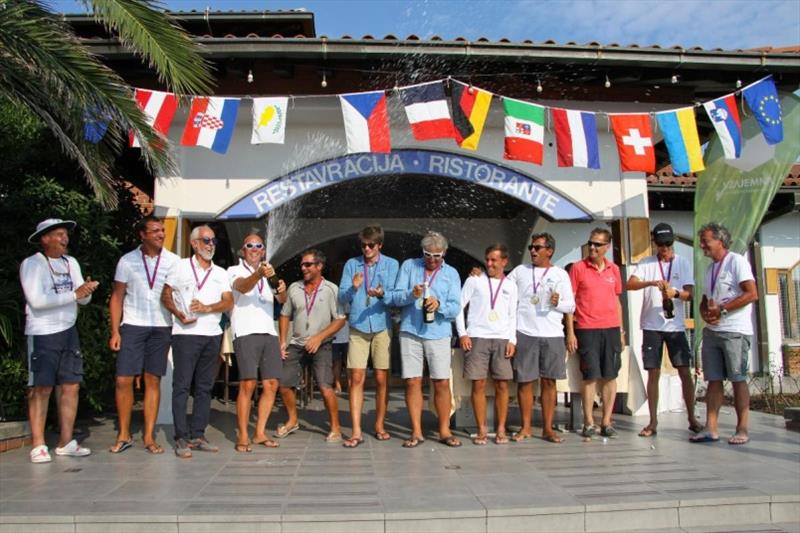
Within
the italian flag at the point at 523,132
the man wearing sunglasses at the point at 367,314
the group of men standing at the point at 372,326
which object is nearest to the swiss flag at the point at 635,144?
the italian flag at the point at 523,132

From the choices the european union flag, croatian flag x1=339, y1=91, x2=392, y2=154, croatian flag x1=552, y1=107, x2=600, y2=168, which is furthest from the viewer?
the european union flag

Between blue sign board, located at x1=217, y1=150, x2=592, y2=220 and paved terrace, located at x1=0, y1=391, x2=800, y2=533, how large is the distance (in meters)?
2.97

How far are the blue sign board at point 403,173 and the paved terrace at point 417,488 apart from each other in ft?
9.75

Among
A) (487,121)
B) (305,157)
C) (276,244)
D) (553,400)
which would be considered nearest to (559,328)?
(553,400)

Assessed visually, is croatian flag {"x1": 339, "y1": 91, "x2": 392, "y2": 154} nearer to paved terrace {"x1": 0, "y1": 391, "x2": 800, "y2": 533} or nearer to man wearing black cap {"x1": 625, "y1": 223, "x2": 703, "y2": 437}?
man wearing black cap {"x1": 625, "y1": 223, "x2": 703, "y2": 437}

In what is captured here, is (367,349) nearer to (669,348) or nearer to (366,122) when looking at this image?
(366,122)

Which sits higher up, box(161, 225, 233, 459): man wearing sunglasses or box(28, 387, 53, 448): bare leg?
box(161, 225, 233, 459): man wearing sunglasses

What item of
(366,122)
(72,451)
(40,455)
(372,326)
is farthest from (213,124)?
(40,455)

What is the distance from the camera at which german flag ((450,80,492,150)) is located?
7828mm

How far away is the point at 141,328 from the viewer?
6.07m

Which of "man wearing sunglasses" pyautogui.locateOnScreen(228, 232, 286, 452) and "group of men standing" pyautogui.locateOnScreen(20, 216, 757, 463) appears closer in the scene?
"group of men standing" pyautogui.locateOnScreen(20, 216, 757, 463)

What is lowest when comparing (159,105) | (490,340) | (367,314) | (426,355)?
(426,355)

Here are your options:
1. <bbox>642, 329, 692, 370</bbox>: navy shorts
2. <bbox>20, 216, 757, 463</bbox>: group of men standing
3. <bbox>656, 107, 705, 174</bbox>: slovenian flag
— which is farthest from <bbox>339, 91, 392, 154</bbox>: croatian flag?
<bbox>642, 329, 692, 370</bbox>: navy shorts

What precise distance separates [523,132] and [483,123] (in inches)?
19.2
